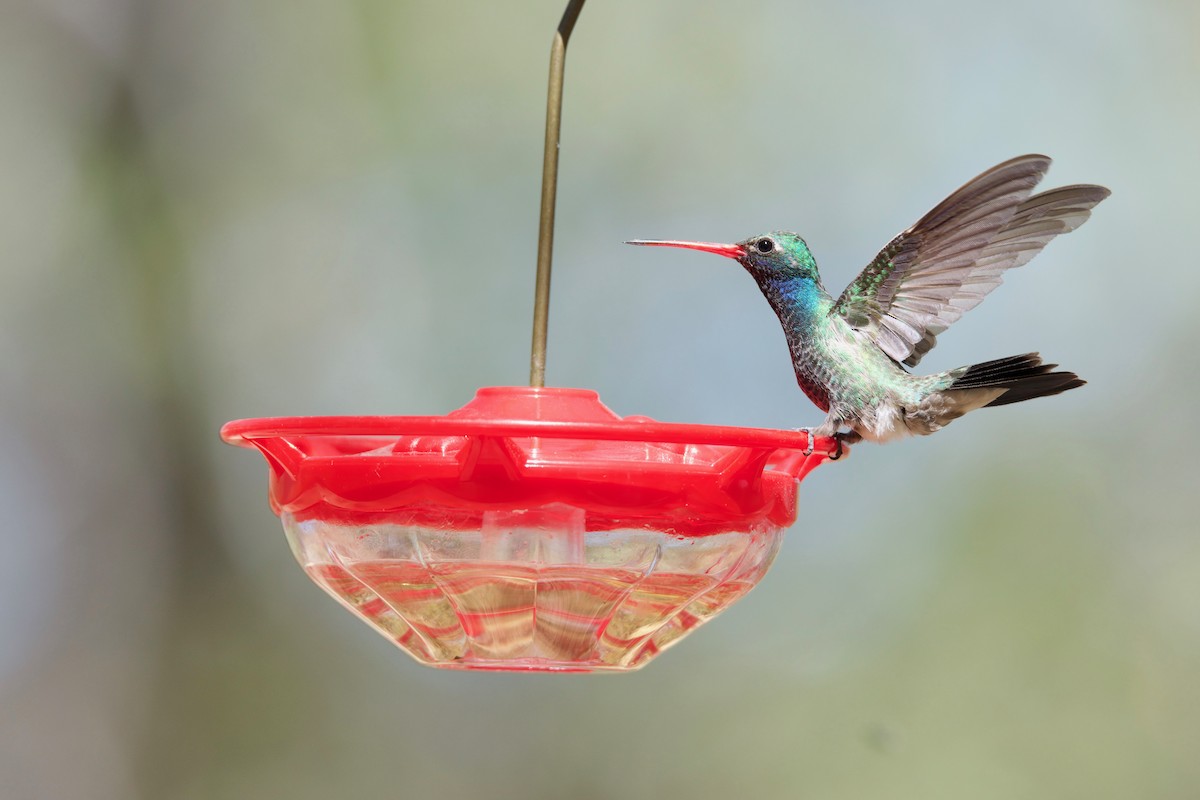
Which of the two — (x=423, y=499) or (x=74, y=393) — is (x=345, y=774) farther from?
(x=423, y=499)

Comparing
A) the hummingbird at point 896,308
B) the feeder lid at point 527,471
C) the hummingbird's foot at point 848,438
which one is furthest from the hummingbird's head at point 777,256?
the feeder lid at point 527,471

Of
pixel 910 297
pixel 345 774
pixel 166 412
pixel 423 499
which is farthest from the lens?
pixel 345 774

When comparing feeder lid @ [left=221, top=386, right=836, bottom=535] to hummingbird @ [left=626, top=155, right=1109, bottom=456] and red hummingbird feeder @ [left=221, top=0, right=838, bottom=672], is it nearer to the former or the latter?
red hummingbird feeder @ [left=221, top=0, right=838, bottom=672]

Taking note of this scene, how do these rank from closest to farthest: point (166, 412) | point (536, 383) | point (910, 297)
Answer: point (536, 383)
point (910, 297)
point (166, 412)

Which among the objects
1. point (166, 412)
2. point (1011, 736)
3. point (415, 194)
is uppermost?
point (415, 194)

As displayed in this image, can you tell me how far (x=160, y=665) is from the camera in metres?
6.11

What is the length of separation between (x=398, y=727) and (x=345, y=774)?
0.35m

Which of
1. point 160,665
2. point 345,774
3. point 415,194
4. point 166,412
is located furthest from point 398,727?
point 415,194

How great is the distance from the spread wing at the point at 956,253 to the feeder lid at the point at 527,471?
676mm

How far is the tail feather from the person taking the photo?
2.15 meters

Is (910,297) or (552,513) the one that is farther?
(910,297)

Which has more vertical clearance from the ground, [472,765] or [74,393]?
[74,393]

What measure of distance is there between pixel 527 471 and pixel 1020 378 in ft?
3.06

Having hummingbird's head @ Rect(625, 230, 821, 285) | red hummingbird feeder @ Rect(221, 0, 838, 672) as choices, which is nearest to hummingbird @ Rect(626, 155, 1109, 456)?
hummingbird's head @ Rect(625, 230, 821, 285)
